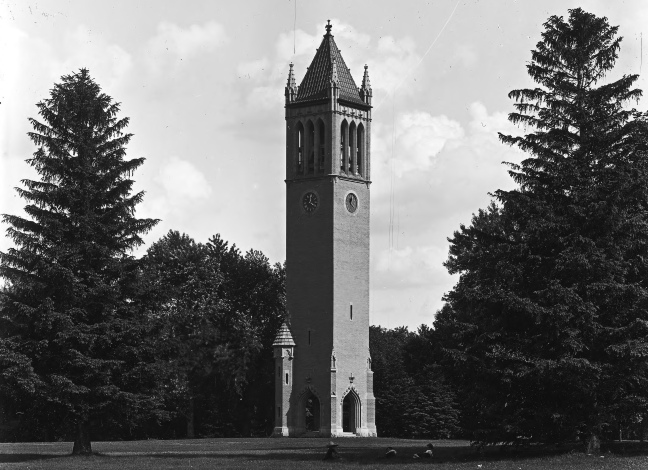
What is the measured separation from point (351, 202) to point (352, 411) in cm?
1324

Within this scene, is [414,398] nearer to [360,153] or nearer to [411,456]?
[360,153]

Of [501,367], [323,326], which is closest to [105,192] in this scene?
[501,367]

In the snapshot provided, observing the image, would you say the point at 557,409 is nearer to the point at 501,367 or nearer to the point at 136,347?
the point at 501,367

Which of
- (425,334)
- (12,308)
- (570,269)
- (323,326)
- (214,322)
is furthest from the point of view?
(425,334)

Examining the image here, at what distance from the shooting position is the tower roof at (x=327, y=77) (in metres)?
82.4

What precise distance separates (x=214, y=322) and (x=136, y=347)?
→ 40269 millimetres

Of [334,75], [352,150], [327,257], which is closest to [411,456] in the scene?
[327,257]

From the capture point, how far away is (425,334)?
3671 inches

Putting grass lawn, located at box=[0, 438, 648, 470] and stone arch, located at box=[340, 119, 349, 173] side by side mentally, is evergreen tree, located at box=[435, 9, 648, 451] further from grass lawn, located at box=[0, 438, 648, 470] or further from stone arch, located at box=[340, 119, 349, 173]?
stone arch, located at box=[340, 119, 349, 173]

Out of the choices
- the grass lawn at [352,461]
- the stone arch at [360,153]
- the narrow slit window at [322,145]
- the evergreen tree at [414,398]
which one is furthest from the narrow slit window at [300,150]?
the grass lawn at [352,461]

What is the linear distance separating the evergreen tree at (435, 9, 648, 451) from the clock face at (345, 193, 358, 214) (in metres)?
39.1

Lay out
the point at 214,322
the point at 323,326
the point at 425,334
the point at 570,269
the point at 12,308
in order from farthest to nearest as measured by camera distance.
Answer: the point at 425,334 → the point at 214,322 → the point at 323,326 → the point at 12,308 → the point at 570,269

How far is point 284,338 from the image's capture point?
261ft

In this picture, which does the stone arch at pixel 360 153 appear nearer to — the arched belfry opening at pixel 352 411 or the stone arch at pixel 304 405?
the arched belfry opening at pixel 352 411
